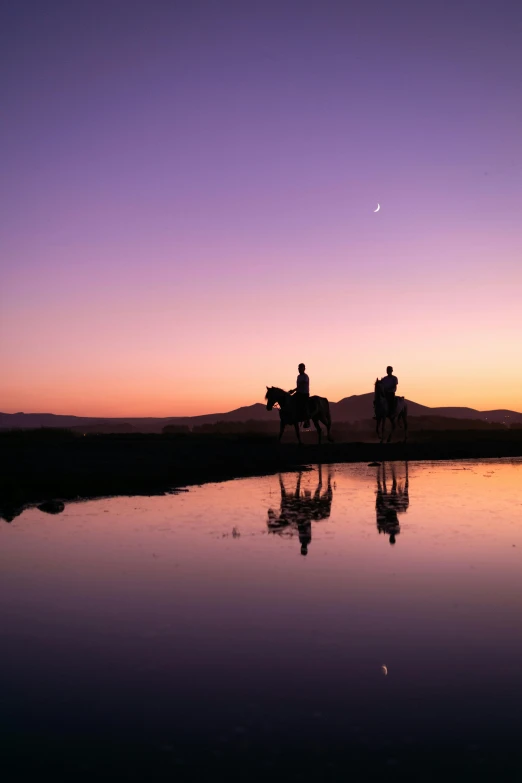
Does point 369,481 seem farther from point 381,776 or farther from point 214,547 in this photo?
point 381,776

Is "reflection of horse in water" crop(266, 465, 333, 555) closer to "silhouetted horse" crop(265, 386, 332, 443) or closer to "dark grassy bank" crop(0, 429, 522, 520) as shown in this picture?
"dark grassy bank" crop(0, 429, 522, 520)

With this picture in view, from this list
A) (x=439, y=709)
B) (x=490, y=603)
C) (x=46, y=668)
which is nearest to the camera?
(x=439, y=709)

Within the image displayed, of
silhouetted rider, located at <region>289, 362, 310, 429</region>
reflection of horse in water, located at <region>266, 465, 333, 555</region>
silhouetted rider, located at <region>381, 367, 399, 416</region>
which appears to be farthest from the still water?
silhouetted rider, located at <region>381, 367, 399, 416</region>

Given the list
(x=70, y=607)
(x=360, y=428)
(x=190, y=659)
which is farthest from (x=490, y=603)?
(x=360, y=428)

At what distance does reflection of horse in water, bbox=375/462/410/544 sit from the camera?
1266 centimetres

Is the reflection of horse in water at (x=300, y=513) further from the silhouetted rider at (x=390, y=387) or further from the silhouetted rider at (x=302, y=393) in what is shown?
the silhouetted rider at (x=390, y=387)

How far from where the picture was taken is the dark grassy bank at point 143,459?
1855 centimetres

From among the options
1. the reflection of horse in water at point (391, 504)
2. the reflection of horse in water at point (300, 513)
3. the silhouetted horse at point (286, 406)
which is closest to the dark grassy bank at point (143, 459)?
the silhouetted horse at point (286, 406)

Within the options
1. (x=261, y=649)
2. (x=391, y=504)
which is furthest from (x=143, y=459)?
(x=261, y=649)

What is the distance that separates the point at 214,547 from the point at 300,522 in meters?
2.77

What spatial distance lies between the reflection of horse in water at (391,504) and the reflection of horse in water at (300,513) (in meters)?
1.12

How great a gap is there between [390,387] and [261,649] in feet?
106

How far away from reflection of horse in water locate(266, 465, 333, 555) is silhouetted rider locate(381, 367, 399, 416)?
61.7ft

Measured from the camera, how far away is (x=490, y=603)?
7.90 m
